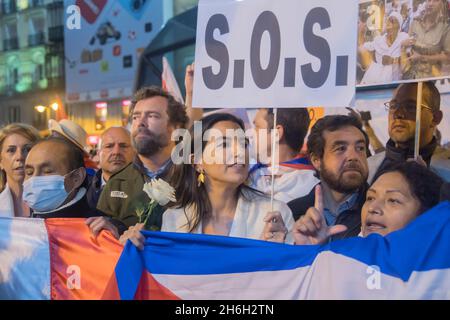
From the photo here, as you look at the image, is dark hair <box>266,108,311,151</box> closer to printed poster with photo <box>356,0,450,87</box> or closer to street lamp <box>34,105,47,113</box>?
printed poster with photo <box>356,0,450,87</box>

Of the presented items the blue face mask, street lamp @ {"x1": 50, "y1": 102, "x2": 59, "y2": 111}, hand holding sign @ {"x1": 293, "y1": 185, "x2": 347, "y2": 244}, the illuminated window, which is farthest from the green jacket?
hand holding sign @ {"x1": 293, "y1": 185, "x2": 347, "y2": 244}

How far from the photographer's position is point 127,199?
3.13 metres

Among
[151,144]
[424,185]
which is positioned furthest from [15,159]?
[424,185]

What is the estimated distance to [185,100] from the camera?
307cm

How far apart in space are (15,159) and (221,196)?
4.98ft

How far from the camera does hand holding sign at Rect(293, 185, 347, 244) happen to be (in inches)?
109

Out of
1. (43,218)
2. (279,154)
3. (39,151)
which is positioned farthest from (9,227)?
(279,154)

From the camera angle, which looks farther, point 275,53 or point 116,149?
point 116,149

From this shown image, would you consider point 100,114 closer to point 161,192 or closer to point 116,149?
point 116,149

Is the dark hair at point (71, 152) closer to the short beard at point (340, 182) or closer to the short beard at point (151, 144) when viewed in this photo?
the short beard at point (151, 144)

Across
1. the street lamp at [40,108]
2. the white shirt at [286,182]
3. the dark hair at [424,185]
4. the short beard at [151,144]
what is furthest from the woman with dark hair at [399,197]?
the street lamp at [40,108]
